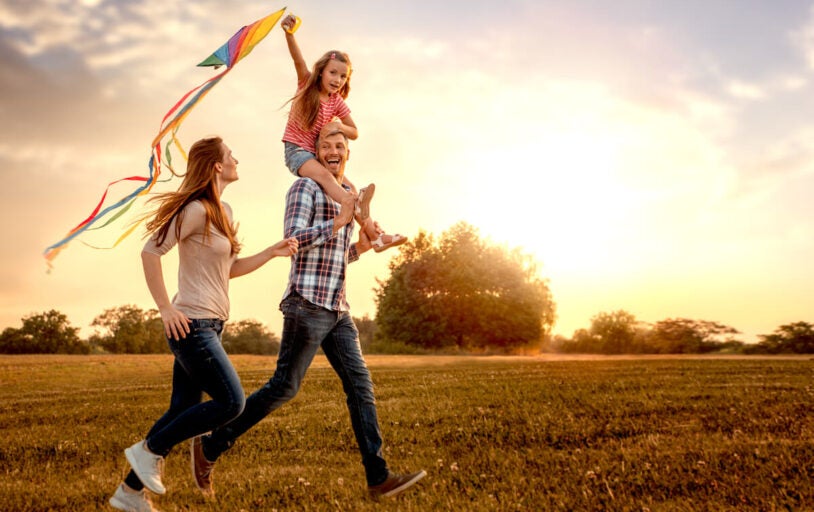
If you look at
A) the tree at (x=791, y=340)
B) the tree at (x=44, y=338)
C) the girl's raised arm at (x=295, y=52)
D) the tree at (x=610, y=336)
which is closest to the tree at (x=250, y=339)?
the tree at (x=44, y=338)

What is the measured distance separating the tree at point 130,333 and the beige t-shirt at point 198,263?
41.8m

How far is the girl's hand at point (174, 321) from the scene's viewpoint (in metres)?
4.37

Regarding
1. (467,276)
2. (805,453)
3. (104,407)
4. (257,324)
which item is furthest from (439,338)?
(805,453)

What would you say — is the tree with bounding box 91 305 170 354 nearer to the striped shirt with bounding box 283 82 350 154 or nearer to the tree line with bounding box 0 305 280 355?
the tree line with bounding box 0 305 280 355

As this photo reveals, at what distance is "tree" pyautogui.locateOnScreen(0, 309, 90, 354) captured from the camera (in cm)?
4106

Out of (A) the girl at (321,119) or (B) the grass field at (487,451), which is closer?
(B) the grass field at (487,451)

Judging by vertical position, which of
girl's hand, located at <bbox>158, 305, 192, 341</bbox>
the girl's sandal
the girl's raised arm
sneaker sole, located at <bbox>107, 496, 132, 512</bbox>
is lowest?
sneaker sole, located at <bbox>107, 496, 132, 512</bbox>

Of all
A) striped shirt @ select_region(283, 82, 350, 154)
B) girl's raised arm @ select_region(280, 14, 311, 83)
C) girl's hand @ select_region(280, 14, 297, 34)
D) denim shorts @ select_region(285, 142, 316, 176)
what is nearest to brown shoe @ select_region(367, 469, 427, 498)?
denim shorts @ select_region(285, 142, 316, 176)

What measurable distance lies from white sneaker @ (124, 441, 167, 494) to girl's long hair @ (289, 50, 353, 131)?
2.83 metres

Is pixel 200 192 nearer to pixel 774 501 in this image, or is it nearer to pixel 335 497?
pixel 335 497

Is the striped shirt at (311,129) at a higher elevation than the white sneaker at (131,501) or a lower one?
higher

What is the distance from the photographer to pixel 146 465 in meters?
4.64

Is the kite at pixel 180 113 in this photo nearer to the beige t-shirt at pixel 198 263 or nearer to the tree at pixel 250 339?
the beige t-shirt at pixel 198 263

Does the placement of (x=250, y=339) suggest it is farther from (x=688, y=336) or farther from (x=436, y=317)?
(x=688, y=336)
